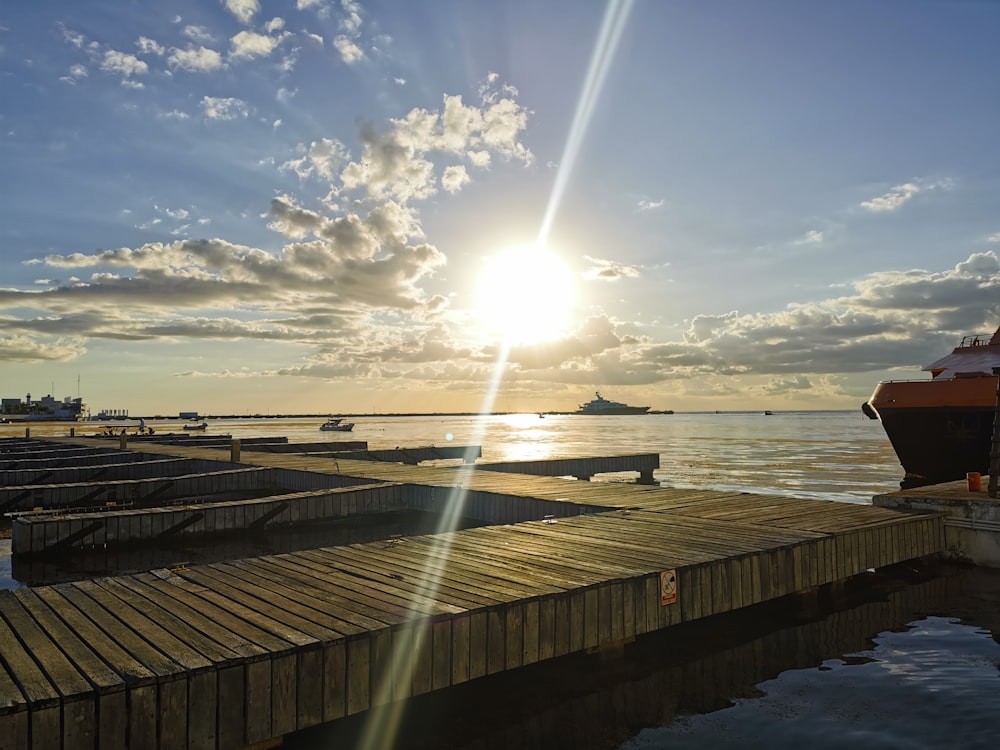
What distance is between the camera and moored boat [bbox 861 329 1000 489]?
28.1 metres

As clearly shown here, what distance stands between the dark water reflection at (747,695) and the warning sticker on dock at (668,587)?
85 centimetres

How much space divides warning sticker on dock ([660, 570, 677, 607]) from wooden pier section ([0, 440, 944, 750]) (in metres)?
0.02

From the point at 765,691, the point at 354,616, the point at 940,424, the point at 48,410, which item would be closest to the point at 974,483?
the point at 765,691

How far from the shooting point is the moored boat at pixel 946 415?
92.1 feet

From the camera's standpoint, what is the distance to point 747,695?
7.80 m

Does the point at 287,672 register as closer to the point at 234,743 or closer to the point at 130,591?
the point at 234,743

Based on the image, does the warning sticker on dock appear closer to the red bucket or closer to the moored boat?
the red bucket

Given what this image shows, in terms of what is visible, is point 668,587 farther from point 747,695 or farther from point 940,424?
point 940,424

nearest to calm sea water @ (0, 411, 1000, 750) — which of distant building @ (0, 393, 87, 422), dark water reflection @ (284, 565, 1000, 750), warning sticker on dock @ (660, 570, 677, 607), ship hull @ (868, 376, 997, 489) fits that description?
dark water reflection @ (284, 565, 1000, 750)

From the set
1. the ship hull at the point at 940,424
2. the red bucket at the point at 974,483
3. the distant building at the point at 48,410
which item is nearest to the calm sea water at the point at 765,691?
the red bucket at the point at 974,483

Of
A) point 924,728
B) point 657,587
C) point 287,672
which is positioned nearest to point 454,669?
point 287,672

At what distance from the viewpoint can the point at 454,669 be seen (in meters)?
6.55

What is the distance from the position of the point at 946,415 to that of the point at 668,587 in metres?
26.4

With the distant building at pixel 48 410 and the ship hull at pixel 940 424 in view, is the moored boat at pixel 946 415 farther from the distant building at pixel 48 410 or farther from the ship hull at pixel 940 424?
the distant building at pixel 48 410
